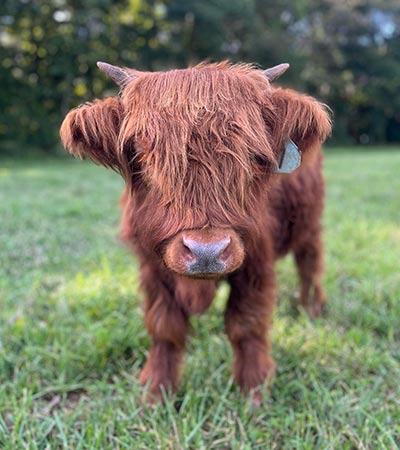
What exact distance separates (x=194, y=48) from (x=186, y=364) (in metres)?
24.7

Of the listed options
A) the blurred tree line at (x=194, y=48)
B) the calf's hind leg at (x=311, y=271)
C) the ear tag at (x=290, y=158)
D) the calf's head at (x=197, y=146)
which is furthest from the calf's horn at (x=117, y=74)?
the blurred tree line at (x=194, y=48)

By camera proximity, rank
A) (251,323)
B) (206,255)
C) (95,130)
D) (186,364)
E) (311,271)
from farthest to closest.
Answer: (311,271)
(186,364)
(251,323)
(95,130)
(206,255)

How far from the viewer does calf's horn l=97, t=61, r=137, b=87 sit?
1851 mm

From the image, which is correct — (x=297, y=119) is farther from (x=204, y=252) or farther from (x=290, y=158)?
(x=204, y=252)

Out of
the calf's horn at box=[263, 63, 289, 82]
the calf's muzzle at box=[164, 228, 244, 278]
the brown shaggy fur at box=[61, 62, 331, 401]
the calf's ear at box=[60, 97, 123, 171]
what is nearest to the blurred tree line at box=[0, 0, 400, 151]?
the calf's horn at box=[263, 63, 289, 82]

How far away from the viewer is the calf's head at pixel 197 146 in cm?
165

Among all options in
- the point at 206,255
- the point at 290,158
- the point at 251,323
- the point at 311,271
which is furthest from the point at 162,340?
the point at 311,271

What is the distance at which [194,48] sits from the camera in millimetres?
25109

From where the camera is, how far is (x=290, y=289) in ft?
12.6

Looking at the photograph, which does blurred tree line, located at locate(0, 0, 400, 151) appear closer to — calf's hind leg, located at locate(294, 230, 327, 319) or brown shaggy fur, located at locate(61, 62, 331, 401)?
calf's hind leg, located at locate(294, 230, 327, 319)

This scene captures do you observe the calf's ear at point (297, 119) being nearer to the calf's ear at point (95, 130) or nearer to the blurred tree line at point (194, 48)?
the calf's ear at point (95, 130)

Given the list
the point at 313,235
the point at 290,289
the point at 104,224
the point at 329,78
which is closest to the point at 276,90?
the point at 313,235

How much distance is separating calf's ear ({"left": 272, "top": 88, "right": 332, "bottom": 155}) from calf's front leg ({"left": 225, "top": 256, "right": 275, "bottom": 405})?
67 cm

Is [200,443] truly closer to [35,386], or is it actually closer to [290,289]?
[35,386]
